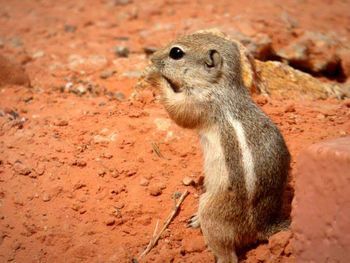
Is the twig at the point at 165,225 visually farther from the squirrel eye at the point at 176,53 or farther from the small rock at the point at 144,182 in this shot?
the squirrel eye at the point at 176,53

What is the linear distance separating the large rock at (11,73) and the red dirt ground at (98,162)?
Answer: 13cm

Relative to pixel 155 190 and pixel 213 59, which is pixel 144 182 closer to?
pixel 155 190

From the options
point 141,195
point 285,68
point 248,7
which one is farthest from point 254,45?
point 141,195

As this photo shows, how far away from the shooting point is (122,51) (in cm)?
633

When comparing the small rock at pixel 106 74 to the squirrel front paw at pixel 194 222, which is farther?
the small rock at pixel 106 74

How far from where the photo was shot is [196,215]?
352 centimetres

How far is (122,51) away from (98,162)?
2.75 meters

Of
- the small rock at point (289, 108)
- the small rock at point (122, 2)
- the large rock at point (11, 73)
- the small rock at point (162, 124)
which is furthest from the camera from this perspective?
the small rock at point (122, 2)

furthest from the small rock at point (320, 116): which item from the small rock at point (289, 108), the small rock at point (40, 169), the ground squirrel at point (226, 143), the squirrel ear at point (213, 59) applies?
the small rock at point (40, 169)

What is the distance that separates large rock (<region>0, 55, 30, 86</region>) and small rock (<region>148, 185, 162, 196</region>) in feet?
7.53

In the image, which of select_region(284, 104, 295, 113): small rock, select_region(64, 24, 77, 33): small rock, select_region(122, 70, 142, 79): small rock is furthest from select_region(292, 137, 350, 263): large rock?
select_region(64, 24, 77, 33): small rock

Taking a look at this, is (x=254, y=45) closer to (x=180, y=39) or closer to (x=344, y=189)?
(x=180, y=39)

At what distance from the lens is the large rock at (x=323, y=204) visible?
2465 millimetres

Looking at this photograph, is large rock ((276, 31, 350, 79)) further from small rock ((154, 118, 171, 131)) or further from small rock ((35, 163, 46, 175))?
small rock ((35, 163, 46, 175))
